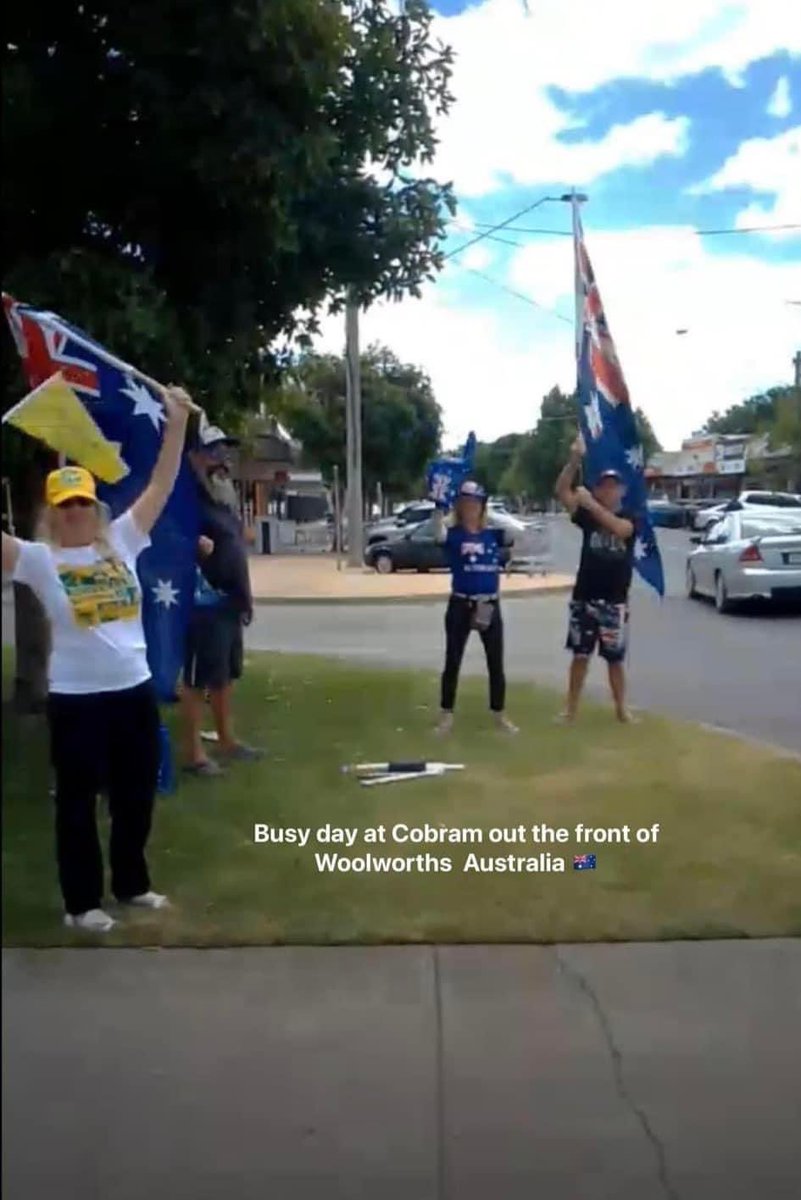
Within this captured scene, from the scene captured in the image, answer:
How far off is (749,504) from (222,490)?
1.36 meters

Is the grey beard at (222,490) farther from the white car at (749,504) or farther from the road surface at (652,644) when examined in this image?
the white car at (749,504)

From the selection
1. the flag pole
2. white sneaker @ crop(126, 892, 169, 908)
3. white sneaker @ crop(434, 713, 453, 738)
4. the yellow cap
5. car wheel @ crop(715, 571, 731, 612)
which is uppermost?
the flag pole

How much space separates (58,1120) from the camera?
3.23 metres

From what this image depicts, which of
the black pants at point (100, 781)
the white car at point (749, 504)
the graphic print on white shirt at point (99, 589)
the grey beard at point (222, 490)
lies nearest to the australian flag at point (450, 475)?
the grey beard at point (222, 490)

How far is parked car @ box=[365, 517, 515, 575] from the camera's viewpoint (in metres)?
3.47

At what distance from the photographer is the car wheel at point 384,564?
350cm

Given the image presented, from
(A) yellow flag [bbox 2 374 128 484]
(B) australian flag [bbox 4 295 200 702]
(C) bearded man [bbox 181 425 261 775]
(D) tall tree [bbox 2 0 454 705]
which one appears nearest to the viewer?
(A) yellow flag [bbox 2 374 128 484]

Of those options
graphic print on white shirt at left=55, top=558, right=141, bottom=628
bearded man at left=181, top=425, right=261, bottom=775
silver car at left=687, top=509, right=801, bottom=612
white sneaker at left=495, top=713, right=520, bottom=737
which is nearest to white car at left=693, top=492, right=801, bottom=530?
silver car at left=687, top=509, right=801, bottom=612

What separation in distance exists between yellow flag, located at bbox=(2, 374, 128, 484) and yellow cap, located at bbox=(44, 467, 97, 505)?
32cm

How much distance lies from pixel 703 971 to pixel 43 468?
247 cm

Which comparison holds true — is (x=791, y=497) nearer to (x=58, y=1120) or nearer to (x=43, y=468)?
(x=43, y=468)

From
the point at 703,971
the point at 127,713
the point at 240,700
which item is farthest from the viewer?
the point at 703,971

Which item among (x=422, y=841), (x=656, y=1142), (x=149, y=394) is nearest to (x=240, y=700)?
(x=422, y=841)

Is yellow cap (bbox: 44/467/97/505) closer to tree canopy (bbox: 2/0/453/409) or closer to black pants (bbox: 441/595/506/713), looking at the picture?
tree canopy (bbox: 2/0/453/409)
